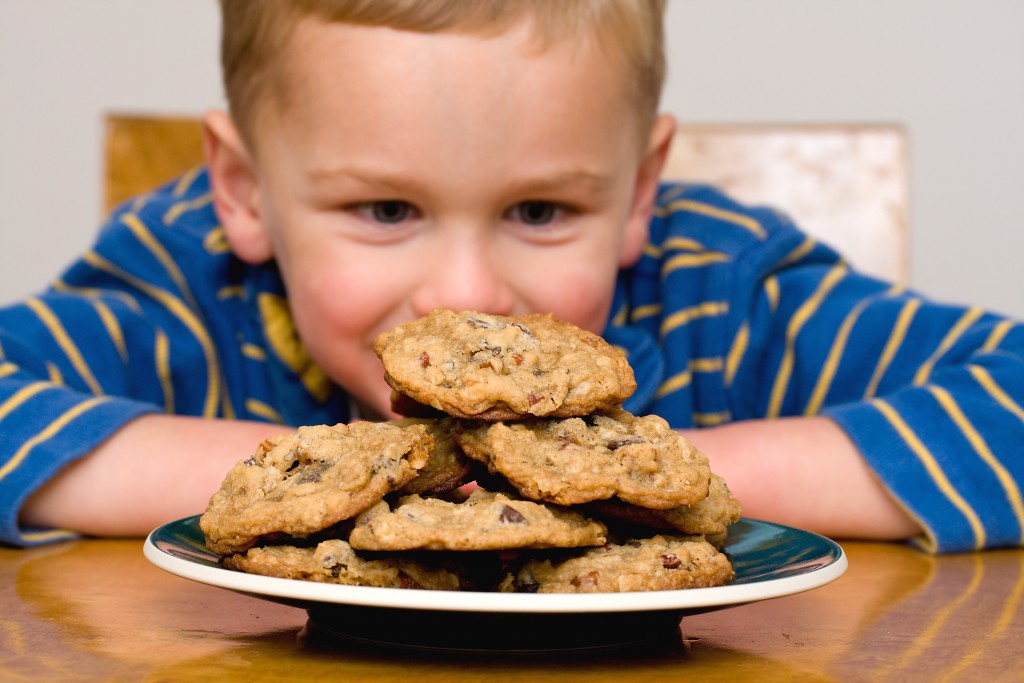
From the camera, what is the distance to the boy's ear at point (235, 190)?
168 cm

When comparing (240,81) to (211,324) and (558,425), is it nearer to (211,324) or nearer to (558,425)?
(211,324)

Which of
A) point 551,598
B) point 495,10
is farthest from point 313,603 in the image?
point 495,10

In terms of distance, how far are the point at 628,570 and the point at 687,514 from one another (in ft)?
0.34

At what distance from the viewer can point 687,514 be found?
0.80 m

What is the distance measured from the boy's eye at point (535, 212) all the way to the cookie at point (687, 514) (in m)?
0.64

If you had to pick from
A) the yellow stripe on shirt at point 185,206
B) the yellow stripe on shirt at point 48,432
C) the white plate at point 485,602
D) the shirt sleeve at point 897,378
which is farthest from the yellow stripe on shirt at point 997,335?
the yellow stripe on shirt at point 185,206

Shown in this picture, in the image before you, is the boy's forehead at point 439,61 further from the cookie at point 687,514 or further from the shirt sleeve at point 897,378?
the cookie at point 687,514

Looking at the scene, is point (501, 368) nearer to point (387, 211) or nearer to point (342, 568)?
point (342, 568)

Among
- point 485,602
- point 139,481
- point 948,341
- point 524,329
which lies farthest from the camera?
point 948,341

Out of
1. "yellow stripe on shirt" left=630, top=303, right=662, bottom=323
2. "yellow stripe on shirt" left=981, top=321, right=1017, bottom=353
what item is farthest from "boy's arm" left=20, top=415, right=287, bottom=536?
"yellow stripe on shirt" left=981, top=321, right=1017, bottom=353

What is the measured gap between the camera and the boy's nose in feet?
4.43

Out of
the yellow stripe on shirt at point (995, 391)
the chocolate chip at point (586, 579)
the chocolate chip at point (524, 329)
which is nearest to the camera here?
the chocolate chip at point (586, 579)

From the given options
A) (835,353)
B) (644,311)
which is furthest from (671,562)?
(644,311)

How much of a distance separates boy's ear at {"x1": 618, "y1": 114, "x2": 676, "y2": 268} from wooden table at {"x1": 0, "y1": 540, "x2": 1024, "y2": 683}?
0.83 m
